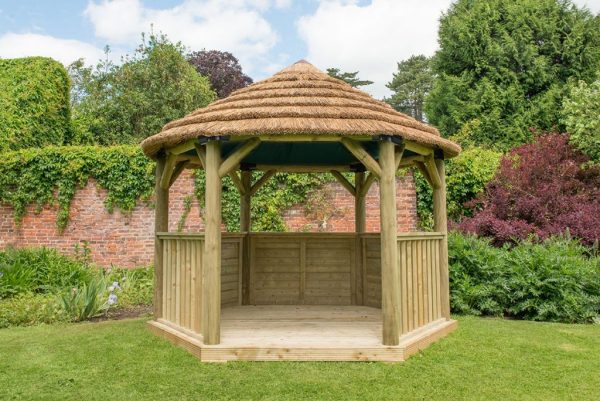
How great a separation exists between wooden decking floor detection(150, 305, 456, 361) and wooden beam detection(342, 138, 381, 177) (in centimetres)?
185

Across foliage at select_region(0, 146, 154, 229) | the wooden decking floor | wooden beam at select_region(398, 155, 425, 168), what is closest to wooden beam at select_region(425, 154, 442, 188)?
wooden beam at select_region(398, 155, 425, 168)

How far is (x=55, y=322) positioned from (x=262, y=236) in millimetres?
3358

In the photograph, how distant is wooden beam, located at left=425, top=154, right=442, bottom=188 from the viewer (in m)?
6.44

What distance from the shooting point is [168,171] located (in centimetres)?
642

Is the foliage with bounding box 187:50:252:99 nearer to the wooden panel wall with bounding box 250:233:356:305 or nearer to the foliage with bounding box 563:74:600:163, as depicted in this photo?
the foliage with bounding box 563:74:600:163

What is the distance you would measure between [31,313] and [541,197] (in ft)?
30.8

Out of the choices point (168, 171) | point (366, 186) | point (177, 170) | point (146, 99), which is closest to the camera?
point (168, 171)

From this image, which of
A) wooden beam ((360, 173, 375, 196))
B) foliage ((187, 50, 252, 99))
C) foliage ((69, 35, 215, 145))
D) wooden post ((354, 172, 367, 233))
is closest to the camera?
wooden beam ((360, 173, 375, 196))

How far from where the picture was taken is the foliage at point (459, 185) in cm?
1123

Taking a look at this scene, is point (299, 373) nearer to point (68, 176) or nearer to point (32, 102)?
point (68, 176)

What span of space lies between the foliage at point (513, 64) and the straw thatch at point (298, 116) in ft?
36.9

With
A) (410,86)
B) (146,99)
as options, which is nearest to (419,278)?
(146,99)

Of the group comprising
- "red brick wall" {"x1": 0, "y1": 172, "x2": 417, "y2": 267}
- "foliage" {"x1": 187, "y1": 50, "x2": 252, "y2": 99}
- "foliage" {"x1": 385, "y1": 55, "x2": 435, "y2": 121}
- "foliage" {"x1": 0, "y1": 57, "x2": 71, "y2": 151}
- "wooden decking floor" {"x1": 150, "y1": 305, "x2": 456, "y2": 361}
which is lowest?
"wooden decking floor" {"x1": 150, "y1": 305, "x2": 456, "y2": 361}

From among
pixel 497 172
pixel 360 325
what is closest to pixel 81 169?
pixel 360 325
